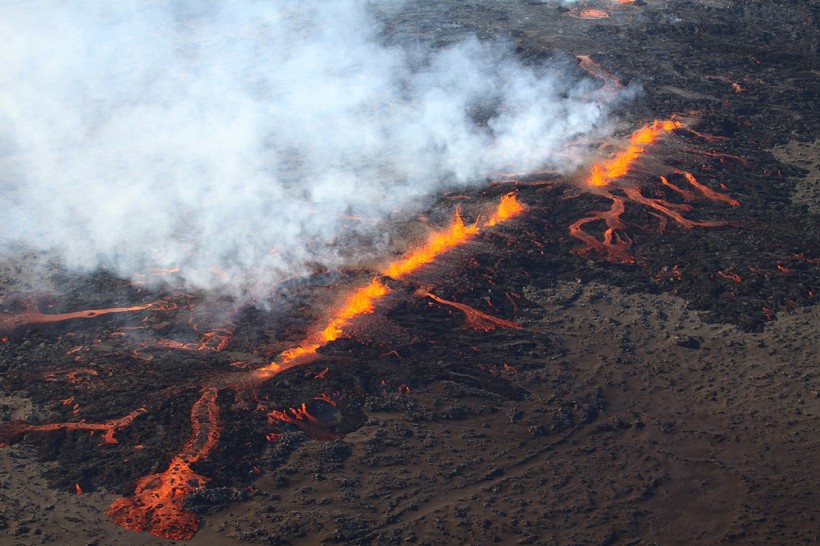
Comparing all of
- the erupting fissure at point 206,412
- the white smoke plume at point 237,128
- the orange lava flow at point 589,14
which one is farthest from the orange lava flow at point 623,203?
the orange lava flow at point 589,14

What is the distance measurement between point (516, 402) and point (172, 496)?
685cm

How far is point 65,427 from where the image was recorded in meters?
15.0

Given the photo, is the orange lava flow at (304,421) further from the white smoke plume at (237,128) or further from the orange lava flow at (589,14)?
the orange lava flow at (589,14)

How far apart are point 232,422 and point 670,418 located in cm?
866

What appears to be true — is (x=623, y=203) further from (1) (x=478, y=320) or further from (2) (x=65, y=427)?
(2) (x=65, y=427)

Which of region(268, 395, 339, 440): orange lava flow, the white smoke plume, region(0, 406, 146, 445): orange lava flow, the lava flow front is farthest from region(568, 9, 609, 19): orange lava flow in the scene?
region(0, 406, 146, 445): orange lava flow

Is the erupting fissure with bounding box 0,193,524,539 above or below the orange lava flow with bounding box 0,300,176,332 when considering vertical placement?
below

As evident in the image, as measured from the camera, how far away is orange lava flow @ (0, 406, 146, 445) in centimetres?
1476

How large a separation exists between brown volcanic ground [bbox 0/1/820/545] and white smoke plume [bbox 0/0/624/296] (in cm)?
190

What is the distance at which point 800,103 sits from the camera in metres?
29.3

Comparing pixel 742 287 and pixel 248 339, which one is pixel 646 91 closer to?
pixel 742 287

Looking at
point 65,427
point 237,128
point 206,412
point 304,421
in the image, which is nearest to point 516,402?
point 304,421

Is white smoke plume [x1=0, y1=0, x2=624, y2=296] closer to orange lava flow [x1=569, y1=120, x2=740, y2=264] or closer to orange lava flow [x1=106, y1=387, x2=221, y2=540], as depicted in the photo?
orange lava flow [x1=569, y1=120, x2=740, y2=264]

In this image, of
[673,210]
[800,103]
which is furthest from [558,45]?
[673,210]
